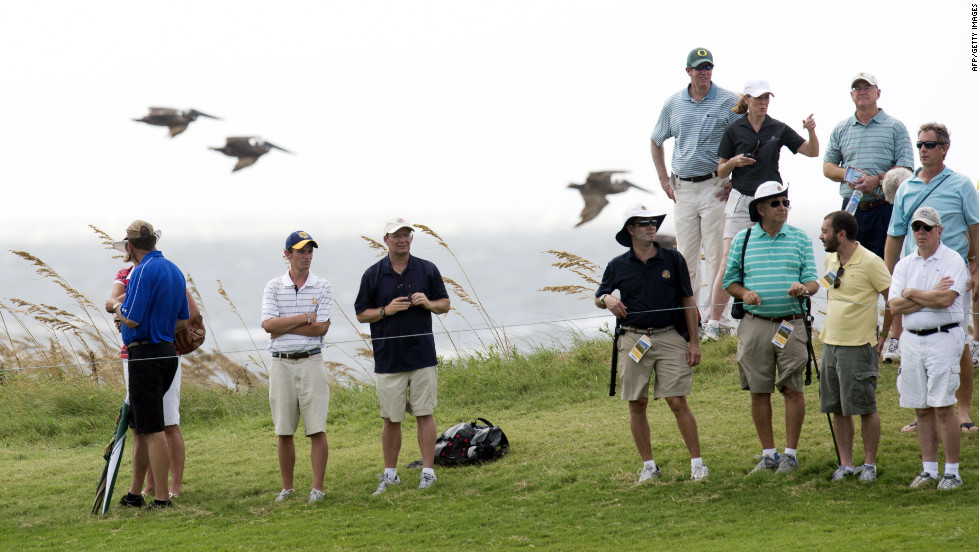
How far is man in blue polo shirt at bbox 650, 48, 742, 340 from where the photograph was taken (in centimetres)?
998

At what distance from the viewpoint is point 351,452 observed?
29.6 ft

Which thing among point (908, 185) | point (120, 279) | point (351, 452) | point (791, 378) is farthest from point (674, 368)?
point (120, 279)

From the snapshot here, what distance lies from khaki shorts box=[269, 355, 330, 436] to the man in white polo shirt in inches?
144

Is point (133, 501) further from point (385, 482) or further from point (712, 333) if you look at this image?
point (712, 333)

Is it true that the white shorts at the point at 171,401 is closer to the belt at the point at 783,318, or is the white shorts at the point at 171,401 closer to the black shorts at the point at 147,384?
the black shorts at the point at 147,384

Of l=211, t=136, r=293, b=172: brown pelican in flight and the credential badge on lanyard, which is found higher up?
l=211, t=136, r=293, b=172: brown pelican in flight

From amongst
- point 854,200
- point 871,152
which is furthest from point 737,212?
point 871,152

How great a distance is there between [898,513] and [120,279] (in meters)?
5.11

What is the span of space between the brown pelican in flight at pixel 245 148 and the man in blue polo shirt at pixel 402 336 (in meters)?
3.15

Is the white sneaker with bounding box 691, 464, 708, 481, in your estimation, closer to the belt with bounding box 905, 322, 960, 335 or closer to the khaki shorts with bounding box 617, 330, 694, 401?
the khaki shorts with bounding box 617, 330, 694, 401

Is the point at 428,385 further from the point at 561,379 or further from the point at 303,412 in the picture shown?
the point at 561,379

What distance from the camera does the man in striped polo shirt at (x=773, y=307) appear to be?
7.03 meters

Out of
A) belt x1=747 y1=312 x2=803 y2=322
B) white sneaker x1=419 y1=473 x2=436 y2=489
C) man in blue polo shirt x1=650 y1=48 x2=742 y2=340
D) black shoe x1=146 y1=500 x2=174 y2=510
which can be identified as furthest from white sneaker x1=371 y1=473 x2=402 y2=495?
man in blue polo shirt x1=650 y1=48 x2=742 y2=340

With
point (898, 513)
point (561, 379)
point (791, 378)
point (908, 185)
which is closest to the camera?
point (898, 513)
